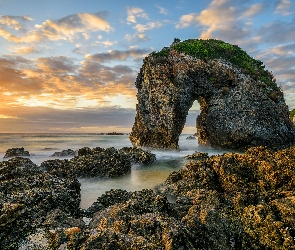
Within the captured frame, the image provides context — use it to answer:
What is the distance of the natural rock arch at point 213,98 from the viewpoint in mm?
17797

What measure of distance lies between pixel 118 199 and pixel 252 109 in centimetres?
1455

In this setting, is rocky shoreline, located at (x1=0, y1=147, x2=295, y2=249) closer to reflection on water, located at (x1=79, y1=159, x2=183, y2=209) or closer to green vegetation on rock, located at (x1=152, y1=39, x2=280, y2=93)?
reflection on water, located at (x1=79, y1=159, x2=183, y2=209)

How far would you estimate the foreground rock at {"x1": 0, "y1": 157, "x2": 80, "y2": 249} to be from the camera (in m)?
4.12

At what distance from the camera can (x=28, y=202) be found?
17.0 ft

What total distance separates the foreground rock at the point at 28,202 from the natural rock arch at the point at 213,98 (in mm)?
12174

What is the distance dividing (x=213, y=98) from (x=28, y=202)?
1616 centimetres

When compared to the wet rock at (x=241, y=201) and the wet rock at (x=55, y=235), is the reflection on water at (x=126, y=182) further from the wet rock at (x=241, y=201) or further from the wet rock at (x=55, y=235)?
the wet rock at (x=55, y=235)

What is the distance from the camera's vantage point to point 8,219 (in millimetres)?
4242

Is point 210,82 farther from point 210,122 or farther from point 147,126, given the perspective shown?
point 147,126

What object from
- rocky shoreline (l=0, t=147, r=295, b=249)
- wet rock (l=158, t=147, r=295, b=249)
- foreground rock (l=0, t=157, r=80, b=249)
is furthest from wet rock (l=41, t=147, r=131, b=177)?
rocky shoreline (l=0, t=147, r=295, b=249)

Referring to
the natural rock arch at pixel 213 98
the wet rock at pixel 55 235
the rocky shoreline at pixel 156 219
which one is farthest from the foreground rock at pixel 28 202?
the natural rock arch at pixel 213 98

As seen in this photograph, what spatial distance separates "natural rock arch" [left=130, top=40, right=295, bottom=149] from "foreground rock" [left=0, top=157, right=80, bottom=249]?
1217 cm

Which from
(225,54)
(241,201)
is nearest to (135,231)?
(241,201)

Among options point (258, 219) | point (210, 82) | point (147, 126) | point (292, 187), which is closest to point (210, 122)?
point (210, 82)
